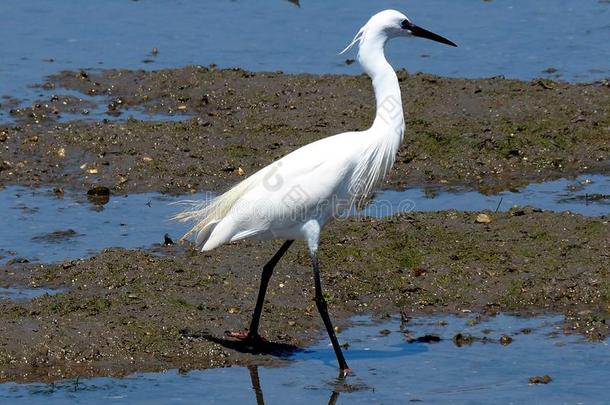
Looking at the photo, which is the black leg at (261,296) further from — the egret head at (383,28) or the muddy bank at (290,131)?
the muddy bank at (290,131)

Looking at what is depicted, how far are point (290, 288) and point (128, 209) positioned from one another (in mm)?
2436

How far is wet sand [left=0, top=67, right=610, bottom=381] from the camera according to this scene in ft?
28.8

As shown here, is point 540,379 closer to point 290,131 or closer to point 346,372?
point 346,372

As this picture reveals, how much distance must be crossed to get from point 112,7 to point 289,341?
10.0 metres

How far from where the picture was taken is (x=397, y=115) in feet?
29.0

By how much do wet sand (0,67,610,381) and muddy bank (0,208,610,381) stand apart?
13 mm

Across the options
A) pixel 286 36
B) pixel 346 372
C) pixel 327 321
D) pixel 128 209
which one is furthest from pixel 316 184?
pixel 286 36

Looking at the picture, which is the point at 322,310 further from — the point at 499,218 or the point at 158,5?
the point at 158,5

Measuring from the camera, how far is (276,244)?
1026 centimetres

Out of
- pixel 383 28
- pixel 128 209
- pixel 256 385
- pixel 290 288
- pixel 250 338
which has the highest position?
pixel 383 28

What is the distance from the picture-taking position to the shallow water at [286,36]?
15117 mm

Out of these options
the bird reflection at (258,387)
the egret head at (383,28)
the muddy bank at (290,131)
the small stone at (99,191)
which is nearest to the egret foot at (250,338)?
the bird reflection at (258,387)

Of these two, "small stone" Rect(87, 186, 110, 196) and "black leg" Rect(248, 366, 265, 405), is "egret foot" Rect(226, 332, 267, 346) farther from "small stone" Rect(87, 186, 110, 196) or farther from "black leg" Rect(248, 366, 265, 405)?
"small stone" Rect(87, 186, 110, 196)

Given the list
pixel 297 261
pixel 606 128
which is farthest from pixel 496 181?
pixel 297 261
